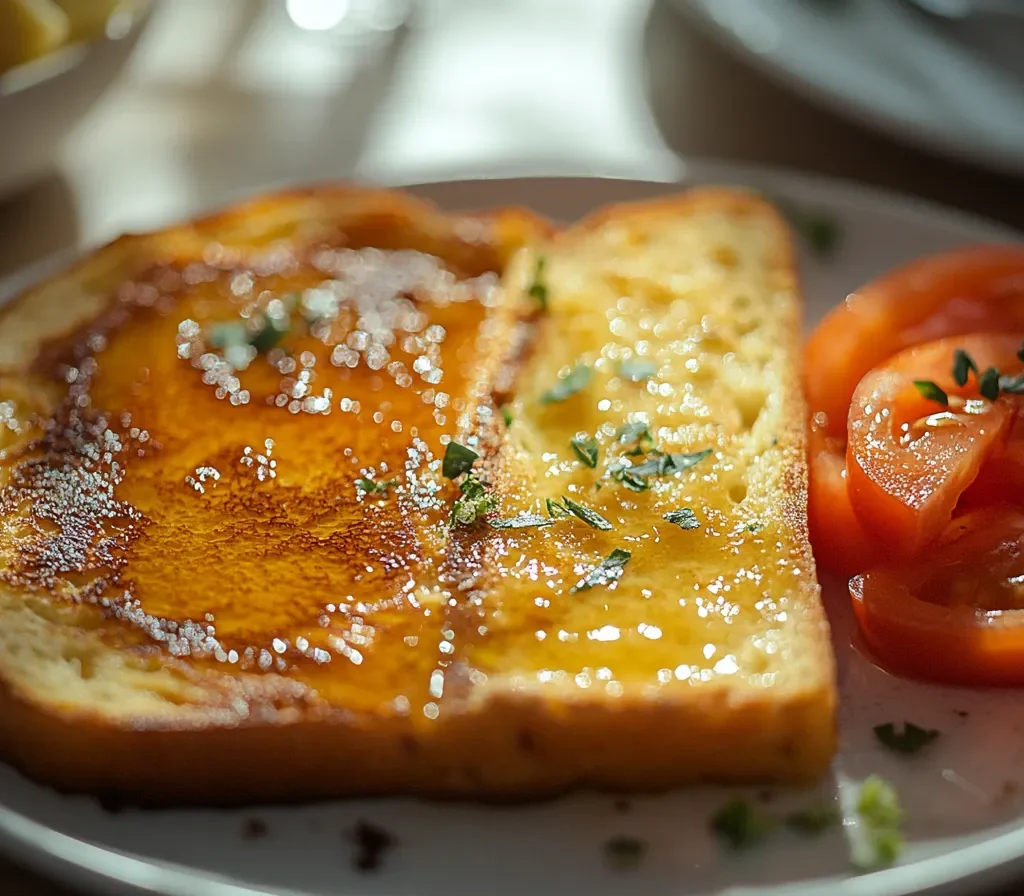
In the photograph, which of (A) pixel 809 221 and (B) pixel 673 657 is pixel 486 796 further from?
(A) pixel 809 221

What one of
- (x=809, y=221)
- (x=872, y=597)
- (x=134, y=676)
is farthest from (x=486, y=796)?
(x=809, y=221)

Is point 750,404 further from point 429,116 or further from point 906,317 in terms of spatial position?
point 429,116

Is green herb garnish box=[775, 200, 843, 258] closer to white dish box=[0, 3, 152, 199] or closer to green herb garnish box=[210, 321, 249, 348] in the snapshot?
green herb garnish box=[210, 321, 249, 348]

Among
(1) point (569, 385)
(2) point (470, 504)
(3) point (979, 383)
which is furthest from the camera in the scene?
(1) point (569, 385)

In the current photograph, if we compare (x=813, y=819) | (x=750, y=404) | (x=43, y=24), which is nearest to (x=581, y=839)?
(x=813, y=819)

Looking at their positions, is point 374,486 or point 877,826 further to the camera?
point 374,486
